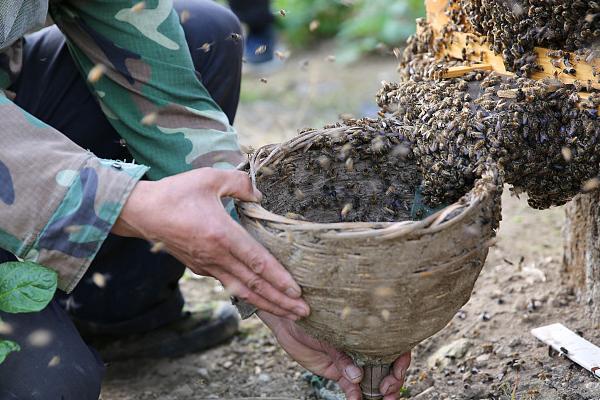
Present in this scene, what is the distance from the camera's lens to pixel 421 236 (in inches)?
65.6

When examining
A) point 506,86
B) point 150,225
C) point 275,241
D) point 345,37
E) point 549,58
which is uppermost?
point 345,37

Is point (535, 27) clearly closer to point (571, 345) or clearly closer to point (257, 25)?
point (571, 345)

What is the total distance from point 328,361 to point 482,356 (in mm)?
725

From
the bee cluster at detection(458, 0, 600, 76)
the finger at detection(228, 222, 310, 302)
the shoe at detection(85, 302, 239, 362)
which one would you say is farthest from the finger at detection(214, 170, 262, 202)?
the shoe at detection(85, 302, 239, 362)

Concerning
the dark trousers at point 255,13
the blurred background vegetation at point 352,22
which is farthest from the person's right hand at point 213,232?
the dark trousers at point 255,13

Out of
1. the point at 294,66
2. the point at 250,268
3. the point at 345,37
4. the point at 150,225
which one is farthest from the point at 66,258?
the point at 345,37

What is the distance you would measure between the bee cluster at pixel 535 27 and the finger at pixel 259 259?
92 cm

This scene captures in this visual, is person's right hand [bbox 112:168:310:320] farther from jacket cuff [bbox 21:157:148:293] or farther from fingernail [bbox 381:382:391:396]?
fingernail [bbox 381:382:391:396]

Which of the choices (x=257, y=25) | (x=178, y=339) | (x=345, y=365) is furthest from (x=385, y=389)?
(x=257, y=25)

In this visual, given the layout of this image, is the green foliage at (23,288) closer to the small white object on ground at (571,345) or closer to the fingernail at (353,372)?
the fingernail at (353,372)

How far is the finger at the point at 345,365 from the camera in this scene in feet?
7.01

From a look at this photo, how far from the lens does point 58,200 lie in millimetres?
1867

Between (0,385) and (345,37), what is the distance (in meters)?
6.64

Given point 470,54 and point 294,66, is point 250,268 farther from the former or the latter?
point 294,66
